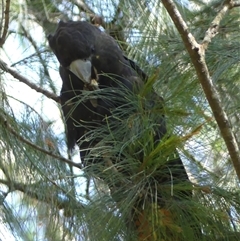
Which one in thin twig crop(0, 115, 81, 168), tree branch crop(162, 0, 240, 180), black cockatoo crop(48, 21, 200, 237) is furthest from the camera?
black cockatoo crop(48, 21, 200, 237)

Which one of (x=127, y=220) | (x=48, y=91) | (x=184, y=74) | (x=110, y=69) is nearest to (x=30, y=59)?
(x=48, y=91)

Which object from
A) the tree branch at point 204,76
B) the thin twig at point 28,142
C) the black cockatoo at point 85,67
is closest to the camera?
the tree branch at point 204,76

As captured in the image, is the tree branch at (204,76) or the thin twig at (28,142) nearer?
the tree branch at (204,76)

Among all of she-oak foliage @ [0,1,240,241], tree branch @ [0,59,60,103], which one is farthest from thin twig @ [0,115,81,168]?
tree branch @ [0,59,60,103]

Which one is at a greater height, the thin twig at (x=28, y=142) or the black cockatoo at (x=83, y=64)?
the black cockatoo at (x=83, y=64)

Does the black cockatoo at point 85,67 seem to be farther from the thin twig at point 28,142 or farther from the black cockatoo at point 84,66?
the thin twig at point 28,142

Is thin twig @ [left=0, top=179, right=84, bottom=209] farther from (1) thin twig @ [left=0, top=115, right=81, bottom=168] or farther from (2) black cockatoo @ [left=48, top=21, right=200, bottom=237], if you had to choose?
(2) black cockatoo @ [left=48, top=21, right=200, bottom=237]

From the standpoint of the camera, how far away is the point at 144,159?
123 centimetres

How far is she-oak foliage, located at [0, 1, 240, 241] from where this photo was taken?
124 cm

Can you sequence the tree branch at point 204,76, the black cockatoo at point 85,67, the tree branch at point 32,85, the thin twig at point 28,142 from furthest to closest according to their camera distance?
the tree branch at point 32,85, the black cockatoo at point 85,67, the thin twig at point 28,142, the tree branch at point 204,76

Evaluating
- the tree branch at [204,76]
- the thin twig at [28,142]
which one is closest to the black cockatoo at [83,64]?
the thin twig at [28,142]

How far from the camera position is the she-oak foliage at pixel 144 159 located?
4.07 ft

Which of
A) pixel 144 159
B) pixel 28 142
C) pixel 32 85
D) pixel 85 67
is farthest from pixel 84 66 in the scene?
pixel 144 159

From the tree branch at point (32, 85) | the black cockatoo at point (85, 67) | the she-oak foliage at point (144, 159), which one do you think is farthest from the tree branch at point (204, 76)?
the tree branch at point (32, 85)
